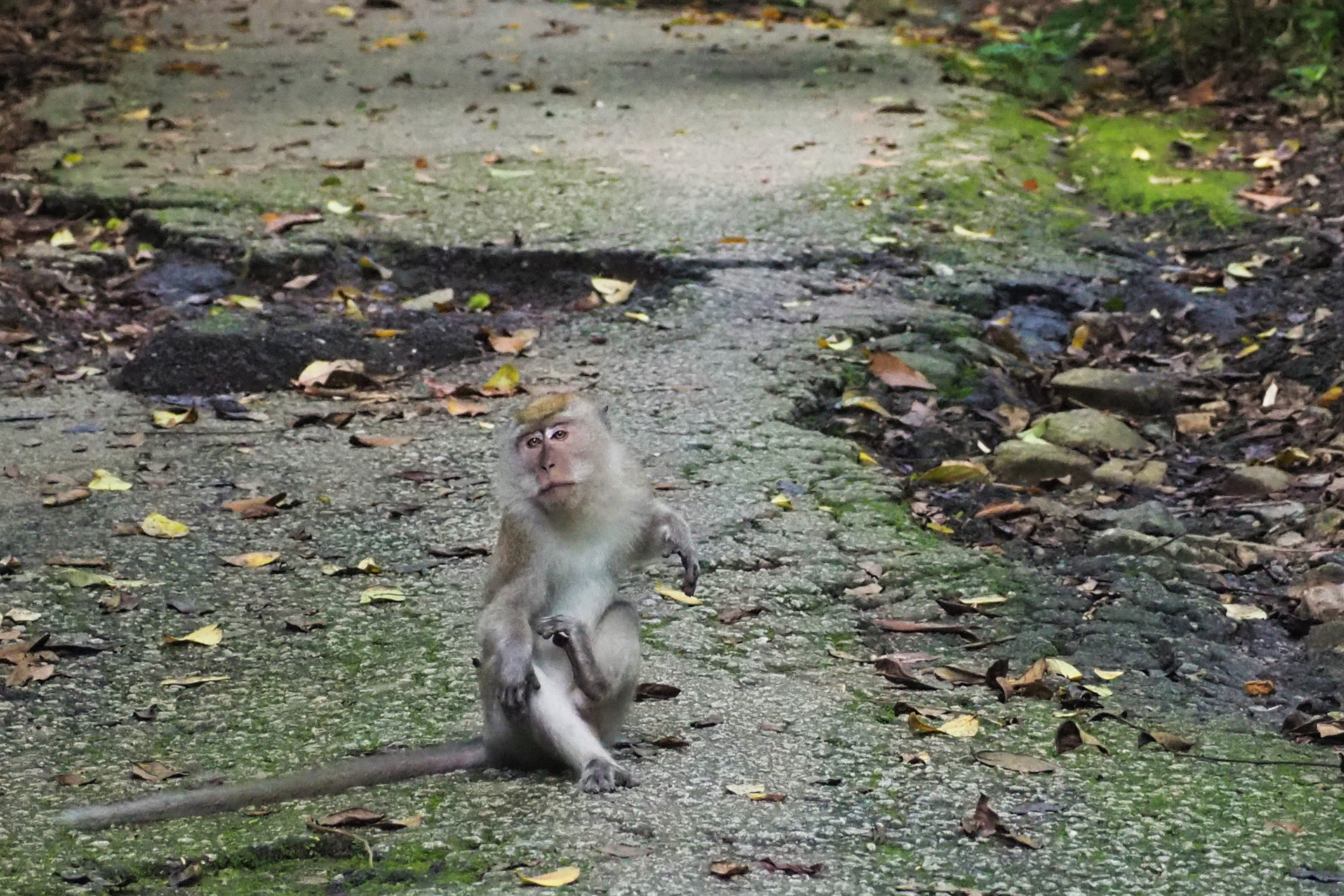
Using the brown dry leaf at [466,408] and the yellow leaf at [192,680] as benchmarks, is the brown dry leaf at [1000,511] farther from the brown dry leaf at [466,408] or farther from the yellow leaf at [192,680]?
the yellow leaf at [192,680]

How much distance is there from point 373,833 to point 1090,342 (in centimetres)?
386

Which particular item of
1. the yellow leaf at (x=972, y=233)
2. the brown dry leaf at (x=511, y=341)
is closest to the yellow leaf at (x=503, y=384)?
the brown dry leaf at (x=511, y=341)

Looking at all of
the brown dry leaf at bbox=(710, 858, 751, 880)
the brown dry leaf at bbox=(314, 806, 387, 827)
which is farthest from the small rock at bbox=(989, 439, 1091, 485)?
the brown dry leaf at bbox=(314, 806, 387, 827)

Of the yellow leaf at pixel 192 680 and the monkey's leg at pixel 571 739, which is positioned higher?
the monkey's leg at pixel 571 739

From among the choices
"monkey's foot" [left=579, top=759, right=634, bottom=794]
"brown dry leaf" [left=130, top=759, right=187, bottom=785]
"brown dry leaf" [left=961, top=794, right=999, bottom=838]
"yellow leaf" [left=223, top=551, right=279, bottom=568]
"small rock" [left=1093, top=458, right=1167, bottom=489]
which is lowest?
"yellow leaf" [left=223, top=551, right=279, bottom=568]

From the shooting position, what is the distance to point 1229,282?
6.39m

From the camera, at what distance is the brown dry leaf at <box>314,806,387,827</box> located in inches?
115

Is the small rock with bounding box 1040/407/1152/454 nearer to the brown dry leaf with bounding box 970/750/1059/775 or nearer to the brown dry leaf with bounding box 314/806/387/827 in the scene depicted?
the brown dry leaf with bounding box 970/750/1059/775

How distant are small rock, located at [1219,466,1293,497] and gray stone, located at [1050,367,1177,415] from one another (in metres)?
0.63

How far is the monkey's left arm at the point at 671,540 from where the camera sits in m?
3.33

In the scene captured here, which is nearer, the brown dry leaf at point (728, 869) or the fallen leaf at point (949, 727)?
the brown dry leaf at point (728, 869)

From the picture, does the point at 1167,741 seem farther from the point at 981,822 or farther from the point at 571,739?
the point at 571,739

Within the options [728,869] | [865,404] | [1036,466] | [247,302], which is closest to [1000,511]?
[1036,466]

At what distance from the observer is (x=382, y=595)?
4.07 m
